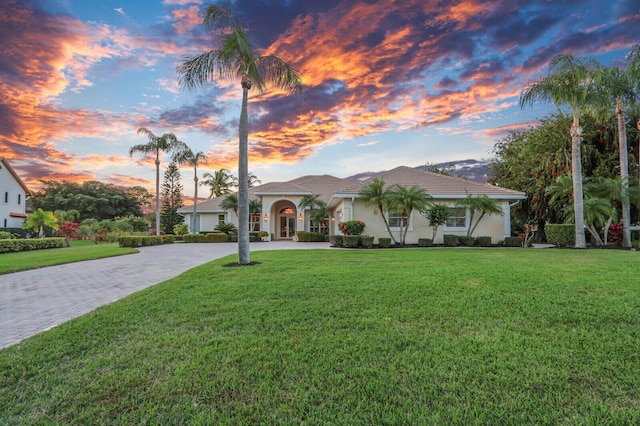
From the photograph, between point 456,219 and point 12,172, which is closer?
point 456,219

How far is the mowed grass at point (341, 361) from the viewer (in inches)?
83.6

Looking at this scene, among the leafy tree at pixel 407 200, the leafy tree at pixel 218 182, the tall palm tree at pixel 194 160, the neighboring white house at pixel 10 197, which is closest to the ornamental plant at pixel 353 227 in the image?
the leafy tree at pixel 407 200

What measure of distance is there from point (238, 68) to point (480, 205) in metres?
13.6

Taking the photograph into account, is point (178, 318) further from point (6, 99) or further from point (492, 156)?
point (492, 156)

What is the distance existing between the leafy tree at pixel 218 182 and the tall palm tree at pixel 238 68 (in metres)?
32.7

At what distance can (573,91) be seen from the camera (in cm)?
1359

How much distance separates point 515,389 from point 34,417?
3686 millimetres

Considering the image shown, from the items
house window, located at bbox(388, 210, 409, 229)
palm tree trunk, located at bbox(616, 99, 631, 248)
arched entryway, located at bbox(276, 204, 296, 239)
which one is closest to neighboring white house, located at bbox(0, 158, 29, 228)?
arched entryway, located at bbox(276, 204, 296, 239)

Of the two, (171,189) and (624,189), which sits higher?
(171,189)

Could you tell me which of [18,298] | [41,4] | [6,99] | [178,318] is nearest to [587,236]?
[178,318]

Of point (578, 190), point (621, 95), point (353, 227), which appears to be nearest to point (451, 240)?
point (353, 227)

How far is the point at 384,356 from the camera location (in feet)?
9.43

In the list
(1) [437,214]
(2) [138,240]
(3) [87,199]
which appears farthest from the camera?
(3) [87,199]

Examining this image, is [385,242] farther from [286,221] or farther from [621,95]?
[286,221]
